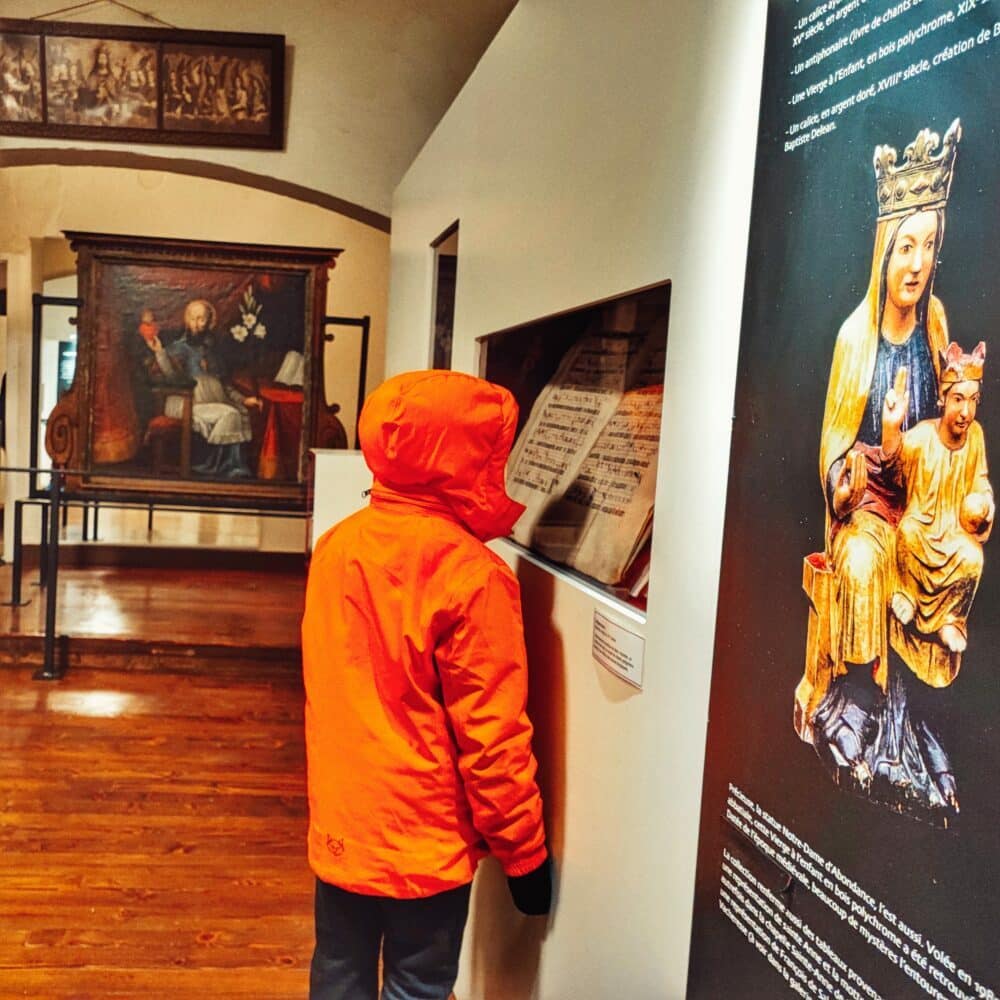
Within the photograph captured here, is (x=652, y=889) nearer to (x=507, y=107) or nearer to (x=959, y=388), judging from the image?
(x=959, y=388)

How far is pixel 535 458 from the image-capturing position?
2.24 meters

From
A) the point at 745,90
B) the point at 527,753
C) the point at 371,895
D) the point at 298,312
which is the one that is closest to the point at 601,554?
the point at 527,753

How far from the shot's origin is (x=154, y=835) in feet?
10.9

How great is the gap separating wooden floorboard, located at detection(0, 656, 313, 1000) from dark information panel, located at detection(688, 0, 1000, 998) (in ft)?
6.48

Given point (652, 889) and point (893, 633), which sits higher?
point (893, 633)

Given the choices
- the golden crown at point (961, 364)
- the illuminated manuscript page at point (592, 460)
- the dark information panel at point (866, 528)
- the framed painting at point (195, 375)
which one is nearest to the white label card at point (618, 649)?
the illuminated manuscript page at point (592, 460)

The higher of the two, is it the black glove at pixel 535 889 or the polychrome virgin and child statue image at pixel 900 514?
the polychrome virgin and child statue image at pixel 900 514

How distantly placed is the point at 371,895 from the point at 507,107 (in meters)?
1.69

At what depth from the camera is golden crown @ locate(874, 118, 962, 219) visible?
73 centimetres

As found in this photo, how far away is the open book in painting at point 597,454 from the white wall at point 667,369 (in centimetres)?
9

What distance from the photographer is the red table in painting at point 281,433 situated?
18.9 feet

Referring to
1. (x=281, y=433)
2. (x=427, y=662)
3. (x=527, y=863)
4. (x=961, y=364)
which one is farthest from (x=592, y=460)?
(x=281, y=433)

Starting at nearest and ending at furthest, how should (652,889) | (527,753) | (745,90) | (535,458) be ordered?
(745,90), (652,889), (527,753), (535,458)

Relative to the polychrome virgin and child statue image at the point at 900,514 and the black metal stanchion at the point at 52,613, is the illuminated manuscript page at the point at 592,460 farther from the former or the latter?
the black metal stanchion at the point at 52,613
